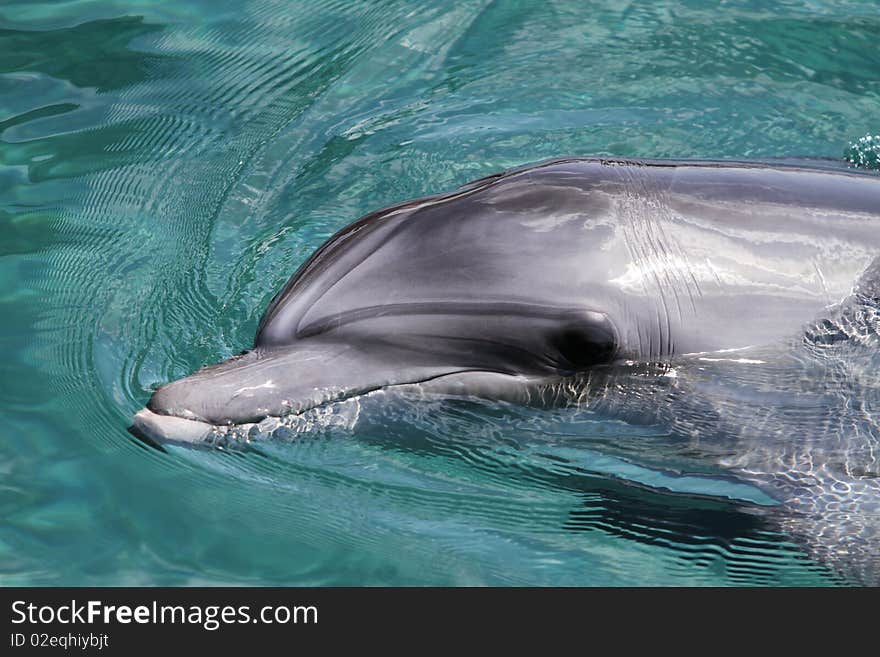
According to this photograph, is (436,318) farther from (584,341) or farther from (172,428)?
(172,428)

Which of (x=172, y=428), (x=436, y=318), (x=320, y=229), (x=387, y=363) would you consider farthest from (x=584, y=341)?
(x=320, y=229)

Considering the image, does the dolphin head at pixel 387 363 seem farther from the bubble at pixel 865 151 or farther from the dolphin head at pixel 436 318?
the bubble at pixel 865 151

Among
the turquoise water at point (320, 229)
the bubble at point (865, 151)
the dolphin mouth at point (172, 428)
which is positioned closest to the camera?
the dolphin mouth at point (172, 428)

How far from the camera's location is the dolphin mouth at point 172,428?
5.23 m

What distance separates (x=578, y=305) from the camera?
5266 millimetres

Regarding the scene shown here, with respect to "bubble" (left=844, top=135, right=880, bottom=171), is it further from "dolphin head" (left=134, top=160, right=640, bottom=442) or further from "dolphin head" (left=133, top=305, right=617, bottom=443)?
"dolphin head" (left=133, top=305, right=617, bottom=443)

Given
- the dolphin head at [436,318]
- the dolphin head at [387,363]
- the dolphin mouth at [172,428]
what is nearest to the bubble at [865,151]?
the dolphin head at [436,318]

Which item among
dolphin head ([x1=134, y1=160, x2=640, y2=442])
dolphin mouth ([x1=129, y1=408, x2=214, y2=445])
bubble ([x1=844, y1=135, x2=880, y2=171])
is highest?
dolphin head ([x1=134, y1=160, x2=640, y2=442])

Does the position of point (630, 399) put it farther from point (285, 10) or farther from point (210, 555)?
point (285, 10)

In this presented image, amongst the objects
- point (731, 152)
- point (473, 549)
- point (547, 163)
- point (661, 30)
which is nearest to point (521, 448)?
point (473, 549)

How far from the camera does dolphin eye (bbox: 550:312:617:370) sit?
5289mm

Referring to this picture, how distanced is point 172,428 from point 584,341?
1871 millimetres

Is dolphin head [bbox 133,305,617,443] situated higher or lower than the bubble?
higher

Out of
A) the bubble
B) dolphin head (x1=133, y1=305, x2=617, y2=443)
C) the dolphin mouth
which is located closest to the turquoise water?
the bubble
